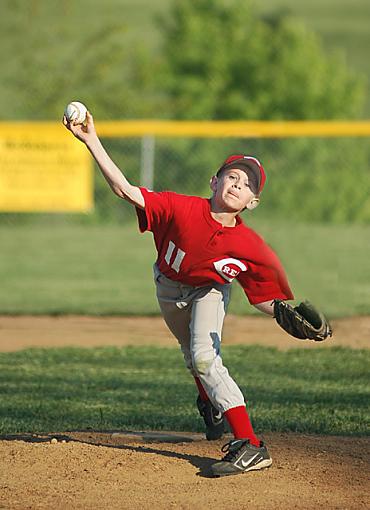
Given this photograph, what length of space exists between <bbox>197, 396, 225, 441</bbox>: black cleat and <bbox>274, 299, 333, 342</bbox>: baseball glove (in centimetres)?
72

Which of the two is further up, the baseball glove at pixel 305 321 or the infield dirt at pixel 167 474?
the baseball glove at pixel 305 321

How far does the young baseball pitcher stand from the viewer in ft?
15.1

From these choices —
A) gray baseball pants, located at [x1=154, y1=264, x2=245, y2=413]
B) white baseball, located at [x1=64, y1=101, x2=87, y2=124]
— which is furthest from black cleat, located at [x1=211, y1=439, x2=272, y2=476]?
white baseball, located at [x1=64, y1=101, x2=87, y2=124]

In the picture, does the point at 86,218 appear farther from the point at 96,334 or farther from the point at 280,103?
the point at 96,334

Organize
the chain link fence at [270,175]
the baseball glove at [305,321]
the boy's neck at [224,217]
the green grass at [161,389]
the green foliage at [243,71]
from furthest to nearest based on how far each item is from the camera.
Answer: the green foliage at [243,71]
the chain link fence at [270,175]
the green grass at [161,389]
the boy's neck at [224,217]
the baseball glove at [305,321]

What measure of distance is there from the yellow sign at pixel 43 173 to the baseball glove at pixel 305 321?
11919 mm

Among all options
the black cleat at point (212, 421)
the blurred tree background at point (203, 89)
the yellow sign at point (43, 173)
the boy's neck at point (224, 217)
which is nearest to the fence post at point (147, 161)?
the blurred tree background at point (203, 89)

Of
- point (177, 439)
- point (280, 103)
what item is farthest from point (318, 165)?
point (177, 439)

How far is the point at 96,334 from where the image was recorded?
30.2ft

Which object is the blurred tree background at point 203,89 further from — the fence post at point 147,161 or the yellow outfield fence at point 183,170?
the fence post at point 147,161

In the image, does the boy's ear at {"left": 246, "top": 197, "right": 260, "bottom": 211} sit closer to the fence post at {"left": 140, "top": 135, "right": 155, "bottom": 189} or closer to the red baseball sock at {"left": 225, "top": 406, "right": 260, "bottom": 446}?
the red baseball sock at {"left": 225, "top": 406, "right": 260, "bottom": 446}

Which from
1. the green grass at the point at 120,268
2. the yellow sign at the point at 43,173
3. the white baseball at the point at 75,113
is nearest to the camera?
the white baseball at the point at 75,113

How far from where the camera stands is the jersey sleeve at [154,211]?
4.71 meters

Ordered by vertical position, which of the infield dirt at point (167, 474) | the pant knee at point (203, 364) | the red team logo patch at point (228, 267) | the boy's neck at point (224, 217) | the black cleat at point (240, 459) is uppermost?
the boy's neck at point (224, 217)
